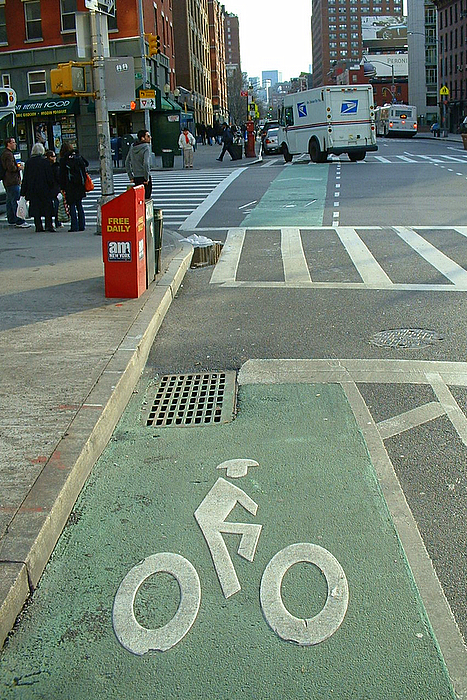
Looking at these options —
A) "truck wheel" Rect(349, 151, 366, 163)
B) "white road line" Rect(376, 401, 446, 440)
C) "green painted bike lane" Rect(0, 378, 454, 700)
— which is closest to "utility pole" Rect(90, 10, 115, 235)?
"white road line" Rect(376, 401, 446, 440)

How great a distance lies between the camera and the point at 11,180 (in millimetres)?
17469

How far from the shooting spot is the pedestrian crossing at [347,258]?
11.1 m

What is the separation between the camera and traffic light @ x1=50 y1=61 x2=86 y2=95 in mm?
13656

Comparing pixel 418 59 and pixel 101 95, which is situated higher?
pixel 418 59

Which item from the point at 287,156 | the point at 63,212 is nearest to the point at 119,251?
the point at 63,212

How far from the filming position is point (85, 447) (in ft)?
16.5

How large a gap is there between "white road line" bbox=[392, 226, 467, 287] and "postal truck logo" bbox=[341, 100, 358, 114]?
74.1 ft

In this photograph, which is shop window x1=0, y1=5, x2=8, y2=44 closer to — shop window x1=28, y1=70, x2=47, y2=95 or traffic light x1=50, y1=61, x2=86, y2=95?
shop window x1=28, y1=70, x2=47, y2=95

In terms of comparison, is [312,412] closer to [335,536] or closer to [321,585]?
[335,536]

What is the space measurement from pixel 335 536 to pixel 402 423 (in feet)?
5.95

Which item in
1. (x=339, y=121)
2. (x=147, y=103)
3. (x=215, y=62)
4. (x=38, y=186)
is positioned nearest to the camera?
(x=38, y=186)

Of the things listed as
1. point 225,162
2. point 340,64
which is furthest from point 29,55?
point 340,64

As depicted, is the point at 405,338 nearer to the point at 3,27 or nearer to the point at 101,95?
the point at 101,95

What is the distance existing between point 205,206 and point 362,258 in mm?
9273
